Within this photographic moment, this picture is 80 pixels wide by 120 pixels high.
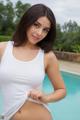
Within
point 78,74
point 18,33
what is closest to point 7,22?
point 78,74

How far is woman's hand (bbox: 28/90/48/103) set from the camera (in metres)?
1.80

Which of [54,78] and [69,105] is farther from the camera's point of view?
[69,105]

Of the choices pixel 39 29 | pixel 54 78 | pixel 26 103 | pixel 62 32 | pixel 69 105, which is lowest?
pixel 62 32

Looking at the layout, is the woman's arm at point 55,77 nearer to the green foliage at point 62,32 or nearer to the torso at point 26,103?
the torso at point 26,103

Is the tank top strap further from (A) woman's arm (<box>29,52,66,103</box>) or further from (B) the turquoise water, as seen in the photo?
(B) the turquoise water

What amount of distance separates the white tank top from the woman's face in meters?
0.10

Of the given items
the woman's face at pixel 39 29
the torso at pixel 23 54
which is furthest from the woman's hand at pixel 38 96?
the woman's face at pixel 39 29

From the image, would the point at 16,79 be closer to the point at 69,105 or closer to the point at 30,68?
the point at 30,68

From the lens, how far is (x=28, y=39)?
1961 millimetres

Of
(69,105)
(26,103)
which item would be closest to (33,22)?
(26,103)

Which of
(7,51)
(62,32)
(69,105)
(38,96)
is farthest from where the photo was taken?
(62,32)

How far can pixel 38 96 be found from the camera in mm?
1796

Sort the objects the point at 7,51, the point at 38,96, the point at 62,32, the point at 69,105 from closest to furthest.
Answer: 1. the point at 38,96
2. the point at 7,51
3. the point at 69,105
4. the point at 62,32

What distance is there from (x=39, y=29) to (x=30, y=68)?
0.68 ft
